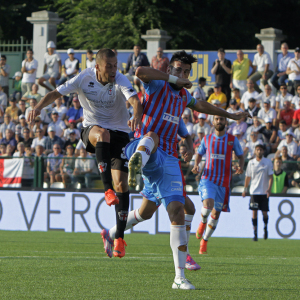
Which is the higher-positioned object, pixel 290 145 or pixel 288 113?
pixel 288 113

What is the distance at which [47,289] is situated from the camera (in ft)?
19.6

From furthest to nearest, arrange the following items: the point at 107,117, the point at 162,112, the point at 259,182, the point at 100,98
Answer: the point at 259,182
the point at 107,117
the point at 100,98
the point at 162,112

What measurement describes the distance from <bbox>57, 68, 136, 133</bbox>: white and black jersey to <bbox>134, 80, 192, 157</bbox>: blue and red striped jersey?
0.68m

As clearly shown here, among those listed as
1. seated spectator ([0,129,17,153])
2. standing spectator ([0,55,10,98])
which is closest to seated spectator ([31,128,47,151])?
seated spectator ([0,129,17,153])

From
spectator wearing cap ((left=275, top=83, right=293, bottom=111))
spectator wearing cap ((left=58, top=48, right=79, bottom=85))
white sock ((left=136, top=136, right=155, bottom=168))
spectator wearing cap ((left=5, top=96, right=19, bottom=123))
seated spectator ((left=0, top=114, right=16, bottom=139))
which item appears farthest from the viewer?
spectator wearing cap ((left=58, top=48, right=79, bottom=85))

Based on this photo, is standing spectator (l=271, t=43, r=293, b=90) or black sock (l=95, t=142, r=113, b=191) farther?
standing spectator (l=271, t=43, r=293, b=90)

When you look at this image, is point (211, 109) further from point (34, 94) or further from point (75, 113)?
point (34, 94)

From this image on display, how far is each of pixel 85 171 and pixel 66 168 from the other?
0.56 meters

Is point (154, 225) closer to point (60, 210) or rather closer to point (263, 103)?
point (60, 210)

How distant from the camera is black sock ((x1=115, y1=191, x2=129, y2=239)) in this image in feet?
24.2

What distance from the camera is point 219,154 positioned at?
11.9 meters

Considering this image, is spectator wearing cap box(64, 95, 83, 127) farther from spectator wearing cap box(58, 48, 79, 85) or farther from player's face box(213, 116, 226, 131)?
player's face box(213, 116, 226, 131)

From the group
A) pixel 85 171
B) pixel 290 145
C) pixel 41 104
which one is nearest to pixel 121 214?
pixel 41 104

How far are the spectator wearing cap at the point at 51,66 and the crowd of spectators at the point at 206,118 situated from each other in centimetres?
3
